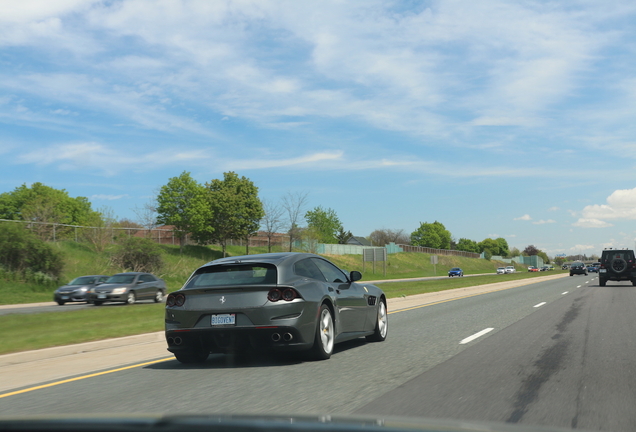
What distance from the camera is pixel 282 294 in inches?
334

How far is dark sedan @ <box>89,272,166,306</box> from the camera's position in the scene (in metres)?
27.6

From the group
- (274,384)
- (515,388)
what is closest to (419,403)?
(515,388)

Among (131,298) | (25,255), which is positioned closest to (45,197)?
(25,255)

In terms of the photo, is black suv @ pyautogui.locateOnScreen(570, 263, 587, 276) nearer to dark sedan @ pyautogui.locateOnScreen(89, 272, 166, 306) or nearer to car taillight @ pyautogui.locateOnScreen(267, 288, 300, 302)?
dark sedan @ pyautogui.locateOnScreen(89, 272, 166, 306)

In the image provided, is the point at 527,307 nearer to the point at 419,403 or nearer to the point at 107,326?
the point at 107,326

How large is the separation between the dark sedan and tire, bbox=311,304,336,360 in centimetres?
2023

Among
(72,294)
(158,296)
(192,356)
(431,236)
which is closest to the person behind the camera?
(192,356)

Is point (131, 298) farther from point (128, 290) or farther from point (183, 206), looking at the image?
point (183, 206)

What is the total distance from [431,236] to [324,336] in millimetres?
180254

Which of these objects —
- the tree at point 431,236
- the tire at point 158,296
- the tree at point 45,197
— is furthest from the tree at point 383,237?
the tire at point 158,296

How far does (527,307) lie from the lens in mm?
19625

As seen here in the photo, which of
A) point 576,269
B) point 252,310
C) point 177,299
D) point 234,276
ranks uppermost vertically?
point 234,276

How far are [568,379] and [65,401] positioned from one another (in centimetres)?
541

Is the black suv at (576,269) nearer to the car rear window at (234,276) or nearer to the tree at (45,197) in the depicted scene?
the tree at (45,197)
